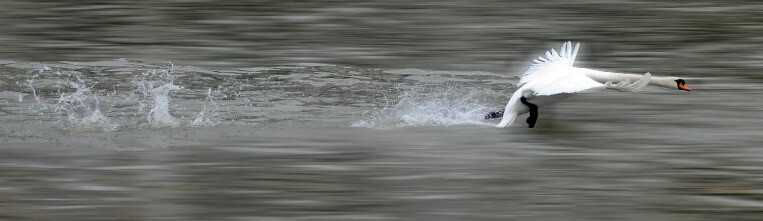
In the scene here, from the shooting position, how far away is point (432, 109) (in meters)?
10.7

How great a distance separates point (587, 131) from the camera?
9.96 metres

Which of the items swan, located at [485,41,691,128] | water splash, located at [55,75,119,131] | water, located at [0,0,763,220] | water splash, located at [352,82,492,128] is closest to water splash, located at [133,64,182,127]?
water, located at [0,0,763,220]

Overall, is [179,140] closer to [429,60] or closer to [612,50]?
[429,60]

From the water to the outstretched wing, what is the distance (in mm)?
334

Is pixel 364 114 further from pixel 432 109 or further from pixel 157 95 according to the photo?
pixel 157 95

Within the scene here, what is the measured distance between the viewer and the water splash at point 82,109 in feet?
33.4

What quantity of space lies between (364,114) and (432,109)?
1.82ft

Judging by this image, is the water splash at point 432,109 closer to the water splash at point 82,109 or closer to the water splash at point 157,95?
the water splash at point 157,95

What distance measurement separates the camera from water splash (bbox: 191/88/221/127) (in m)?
10.2

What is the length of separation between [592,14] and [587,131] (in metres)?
4.64

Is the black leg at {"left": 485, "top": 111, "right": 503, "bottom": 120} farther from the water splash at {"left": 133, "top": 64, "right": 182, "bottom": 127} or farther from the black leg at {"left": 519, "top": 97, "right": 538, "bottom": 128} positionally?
the water splash at {"left": 133, "top": 64, "right": 182, "bottom": 127}

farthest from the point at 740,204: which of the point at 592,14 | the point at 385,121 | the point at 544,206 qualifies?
the point at 592,14

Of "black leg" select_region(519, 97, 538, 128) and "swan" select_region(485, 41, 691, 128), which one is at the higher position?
"swan" select_region(485, 41, 691, 128)

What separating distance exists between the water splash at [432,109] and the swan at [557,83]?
355mm
